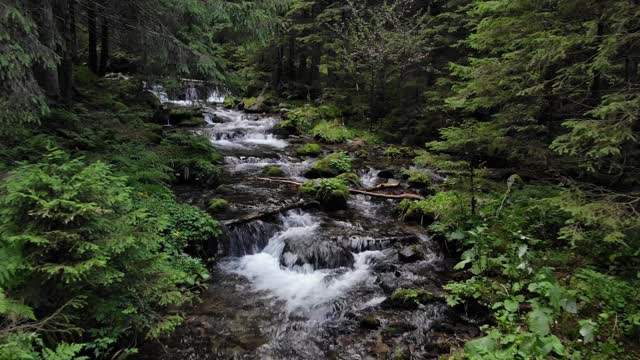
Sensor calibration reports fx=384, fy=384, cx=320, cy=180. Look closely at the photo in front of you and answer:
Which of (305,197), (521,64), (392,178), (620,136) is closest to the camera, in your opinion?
(620,136)

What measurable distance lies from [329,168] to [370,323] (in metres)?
8.17

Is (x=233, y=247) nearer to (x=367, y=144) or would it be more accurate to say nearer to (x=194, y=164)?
(x=194, y=164)

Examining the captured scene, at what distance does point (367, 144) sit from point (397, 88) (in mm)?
4672

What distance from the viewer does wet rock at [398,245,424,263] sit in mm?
7590

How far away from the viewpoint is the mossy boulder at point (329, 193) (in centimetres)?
1033

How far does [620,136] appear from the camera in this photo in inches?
175

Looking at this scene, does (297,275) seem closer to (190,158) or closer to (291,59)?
(190,158)

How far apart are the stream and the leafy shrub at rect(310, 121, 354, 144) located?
26.0 feet

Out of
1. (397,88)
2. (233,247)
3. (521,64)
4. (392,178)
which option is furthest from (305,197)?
(397,88)

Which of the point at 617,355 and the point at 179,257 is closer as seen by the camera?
the point at 617,355

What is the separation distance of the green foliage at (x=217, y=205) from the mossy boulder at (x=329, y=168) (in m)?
4.39

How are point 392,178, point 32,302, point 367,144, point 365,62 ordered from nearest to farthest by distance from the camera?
point 32,302 < point 392,178 < point 367,144 < point 365,62

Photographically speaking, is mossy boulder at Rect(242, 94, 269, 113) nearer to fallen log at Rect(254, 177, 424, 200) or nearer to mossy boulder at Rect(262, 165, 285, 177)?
mossy boulder at Rect(262, 165, 285, 177)

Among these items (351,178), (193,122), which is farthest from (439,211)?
(193,122)
